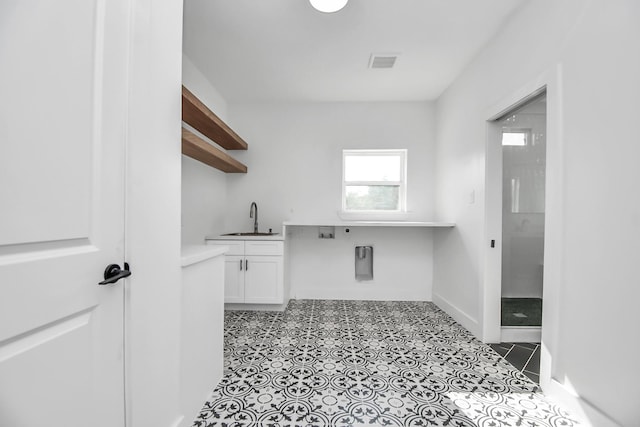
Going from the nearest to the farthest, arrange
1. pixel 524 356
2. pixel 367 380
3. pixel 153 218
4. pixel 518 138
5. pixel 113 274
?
1. pixel 113 274
2. pixel 153 218
3. pixel 367 380
4. pixel 524 356
5. pixel 518 138

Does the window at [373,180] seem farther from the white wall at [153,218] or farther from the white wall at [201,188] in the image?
the white wall at [153,218]

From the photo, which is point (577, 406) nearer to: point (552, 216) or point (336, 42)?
point (552, 216)

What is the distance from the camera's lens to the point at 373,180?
3695 mm

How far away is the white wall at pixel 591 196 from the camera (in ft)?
4.07

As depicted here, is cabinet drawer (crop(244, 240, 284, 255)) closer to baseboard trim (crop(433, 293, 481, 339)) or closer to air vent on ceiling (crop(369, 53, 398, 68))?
baseboard trim (crop(433, 293, 481, 339))

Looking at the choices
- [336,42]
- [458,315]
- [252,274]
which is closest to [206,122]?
[336,42]

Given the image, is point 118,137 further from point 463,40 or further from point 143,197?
point 463,40

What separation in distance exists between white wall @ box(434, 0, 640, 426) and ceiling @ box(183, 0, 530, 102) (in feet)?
1.56

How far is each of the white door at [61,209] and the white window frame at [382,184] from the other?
9.55 ft

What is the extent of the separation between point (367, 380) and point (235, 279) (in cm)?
179

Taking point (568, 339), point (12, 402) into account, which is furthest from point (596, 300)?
point (12, 402)

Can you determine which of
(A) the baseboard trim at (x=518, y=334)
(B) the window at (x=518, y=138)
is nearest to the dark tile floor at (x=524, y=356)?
(A) the baseboard trim at (x=518, y=334)

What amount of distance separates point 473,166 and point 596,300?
5.00ft

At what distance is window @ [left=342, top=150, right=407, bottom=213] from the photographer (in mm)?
3697
